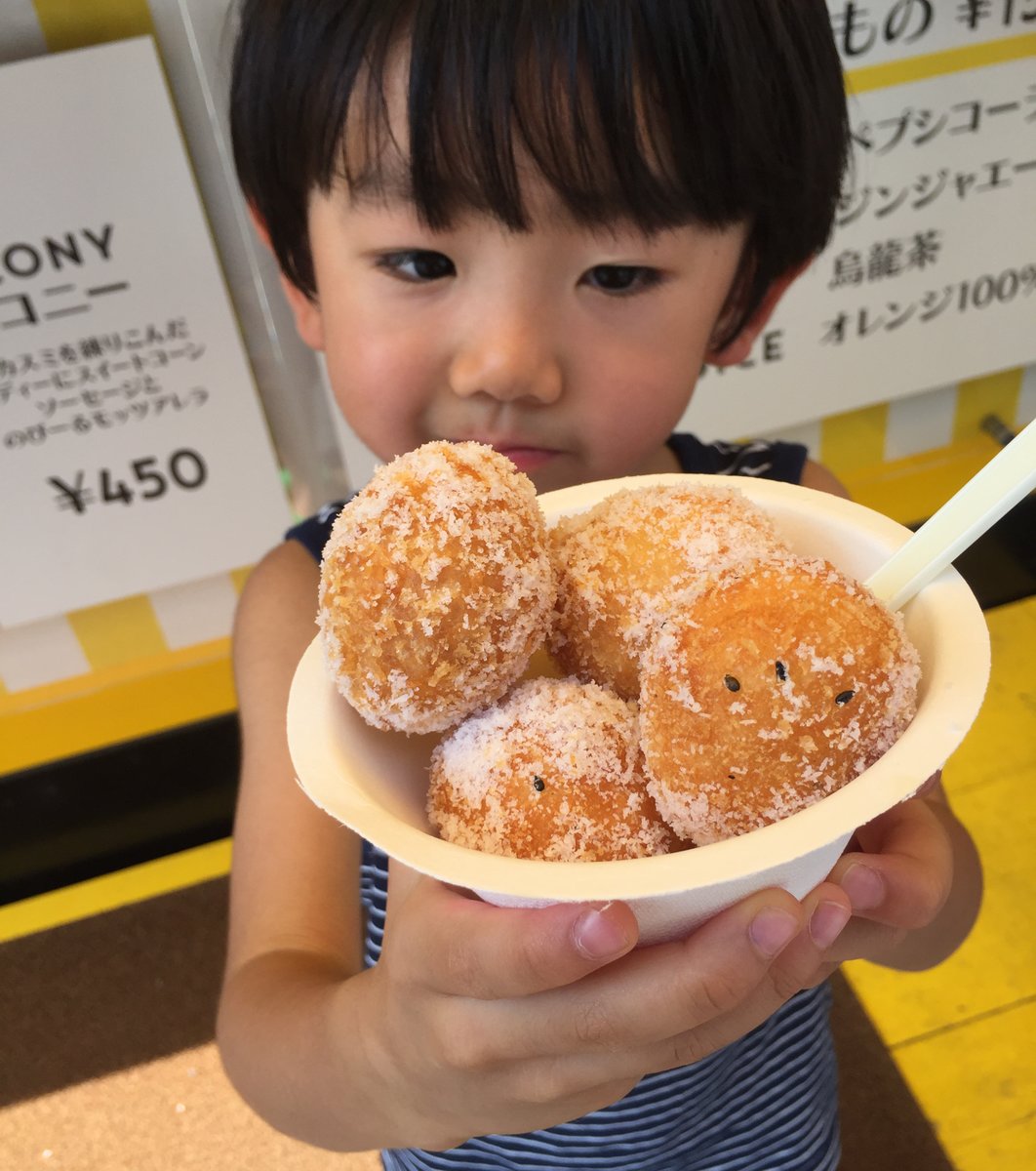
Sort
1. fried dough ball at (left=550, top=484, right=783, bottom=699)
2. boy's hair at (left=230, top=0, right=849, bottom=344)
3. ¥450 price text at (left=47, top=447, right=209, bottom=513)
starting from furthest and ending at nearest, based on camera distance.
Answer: ¥450 price text at (left=47, top=447, right=209, bottom=513) → boy's hair at (left=230, top=0, right=849, bottom=344) → fried dough ball at (left=550, top=484, right=783, bottom=699)

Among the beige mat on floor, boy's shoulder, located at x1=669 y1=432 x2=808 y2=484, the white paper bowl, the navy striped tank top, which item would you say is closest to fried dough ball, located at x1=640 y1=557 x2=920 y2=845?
the white paper bowl

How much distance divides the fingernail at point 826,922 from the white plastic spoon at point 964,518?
14 centimetres

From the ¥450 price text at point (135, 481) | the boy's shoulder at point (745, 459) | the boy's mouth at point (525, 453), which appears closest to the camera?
the boy's mouth at point (525, 453)

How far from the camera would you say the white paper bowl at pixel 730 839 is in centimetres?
36

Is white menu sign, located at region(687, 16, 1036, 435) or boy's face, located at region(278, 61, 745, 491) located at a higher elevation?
boy's face, located at region(278, 61, 745, 491)

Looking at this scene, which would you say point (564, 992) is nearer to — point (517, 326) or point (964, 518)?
point (964, 518)

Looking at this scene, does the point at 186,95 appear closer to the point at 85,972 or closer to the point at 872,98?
the point at 872,98

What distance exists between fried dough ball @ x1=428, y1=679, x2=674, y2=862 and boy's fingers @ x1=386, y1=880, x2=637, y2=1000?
0.03 m

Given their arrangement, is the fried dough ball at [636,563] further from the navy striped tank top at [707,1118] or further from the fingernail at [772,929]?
the navy striped tank top at [707,1118]

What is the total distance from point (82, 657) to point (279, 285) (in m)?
0.68

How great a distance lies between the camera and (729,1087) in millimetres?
839

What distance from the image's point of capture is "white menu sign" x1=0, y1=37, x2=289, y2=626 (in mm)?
1170

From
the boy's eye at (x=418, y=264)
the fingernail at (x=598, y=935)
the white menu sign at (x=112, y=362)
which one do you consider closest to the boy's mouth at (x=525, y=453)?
the boy's eye at (x=418, y=264)

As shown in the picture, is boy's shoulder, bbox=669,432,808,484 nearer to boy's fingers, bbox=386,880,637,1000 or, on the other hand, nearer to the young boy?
the young boy
